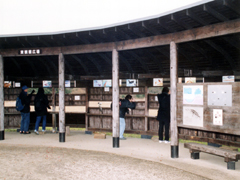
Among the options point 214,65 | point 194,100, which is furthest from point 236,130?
point 214,65

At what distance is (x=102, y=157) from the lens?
8219mm

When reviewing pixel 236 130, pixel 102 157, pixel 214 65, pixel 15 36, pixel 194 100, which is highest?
pixel 15 36

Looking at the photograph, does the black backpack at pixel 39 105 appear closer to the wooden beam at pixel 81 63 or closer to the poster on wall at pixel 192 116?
the wooden beam at pixel 81 63

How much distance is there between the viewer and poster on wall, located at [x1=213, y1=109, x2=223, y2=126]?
23.1ft

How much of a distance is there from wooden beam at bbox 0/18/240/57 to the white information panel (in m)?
1.25

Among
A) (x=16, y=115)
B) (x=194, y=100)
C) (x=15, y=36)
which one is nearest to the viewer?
(x=194, y=100)

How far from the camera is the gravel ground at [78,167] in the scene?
630 centimetres

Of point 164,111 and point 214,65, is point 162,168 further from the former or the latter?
point 214,65

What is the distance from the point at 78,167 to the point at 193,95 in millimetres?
3499

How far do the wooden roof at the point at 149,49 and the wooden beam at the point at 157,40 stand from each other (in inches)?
2.1

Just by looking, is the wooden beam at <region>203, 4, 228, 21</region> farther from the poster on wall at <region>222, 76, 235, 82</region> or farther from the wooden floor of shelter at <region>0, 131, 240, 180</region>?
the poster on wall at <region>222, 76, 235, 82</region>

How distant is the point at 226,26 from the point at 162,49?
173 inches

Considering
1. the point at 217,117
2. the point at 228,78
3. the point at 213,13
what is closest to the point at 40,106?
the point at 228,78

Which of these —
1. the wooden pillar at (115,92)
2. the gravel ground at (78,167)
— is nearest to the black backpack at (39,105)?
the gravel ground at (78,167)
